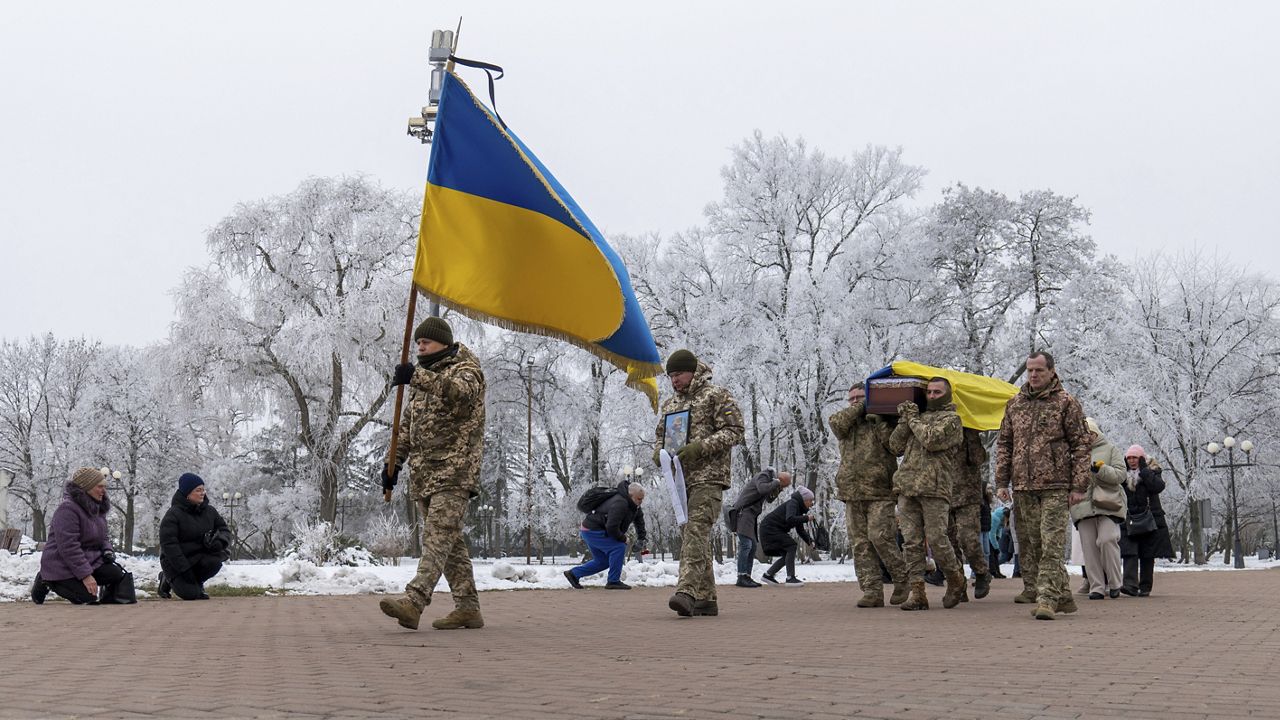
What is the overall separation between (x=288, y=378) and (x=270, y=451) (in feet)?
79.6

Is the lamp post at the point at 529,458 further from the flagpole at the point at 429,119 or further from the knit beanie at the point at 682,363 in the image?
the knit beanie at the point at 682,363

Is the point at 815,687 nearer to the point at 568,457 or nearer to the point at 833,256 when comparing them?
the point at 833,256

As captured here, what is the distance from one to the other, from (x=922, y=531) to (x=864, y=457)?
3.19ft

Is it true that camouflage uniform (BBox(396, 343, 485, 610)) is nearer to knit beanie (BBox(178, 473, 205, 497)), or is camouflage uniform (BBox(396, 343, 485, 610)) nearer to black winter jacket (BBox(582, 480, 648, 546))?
knit beanie (BBox(178, 473, 205, 497))

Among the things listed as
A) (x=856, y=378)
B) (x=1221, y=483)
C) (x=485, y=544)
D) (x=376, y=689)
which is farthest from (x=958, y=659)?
(x=485, y=544)

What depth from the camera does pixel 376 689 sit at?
481 centimetres

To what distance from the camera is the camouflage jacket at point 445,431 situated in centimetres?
769


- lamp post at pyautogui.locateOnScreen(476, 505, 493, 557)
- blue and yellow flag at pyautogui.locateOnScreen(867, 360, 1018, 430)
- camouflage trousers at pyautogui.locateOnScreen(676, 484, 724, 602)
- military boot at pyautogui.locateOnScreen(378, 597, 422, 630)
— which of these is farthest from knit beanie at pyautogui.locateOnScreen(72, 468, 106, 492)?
lamp post at pyautogui.locateOnScreen(476, 505, 493, 557)

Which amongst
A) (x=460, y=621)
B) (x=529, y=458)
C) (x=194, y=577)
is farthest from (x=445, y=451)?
(x=529, y=458)

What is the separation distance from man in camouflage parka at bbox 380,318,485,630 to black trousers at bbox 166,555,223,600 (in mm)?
A: 6095

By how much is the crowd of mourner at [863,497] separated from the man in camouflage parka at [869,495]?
14 mm

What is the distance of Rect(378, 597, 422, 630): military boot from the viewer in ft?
24.2

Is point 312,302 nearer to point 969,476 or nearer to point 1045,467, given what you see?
point 969,476

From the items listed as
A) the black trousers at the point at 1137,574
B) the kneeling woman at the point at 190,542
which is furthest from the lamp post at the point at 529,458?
the black trousers at the point at 1137,574
